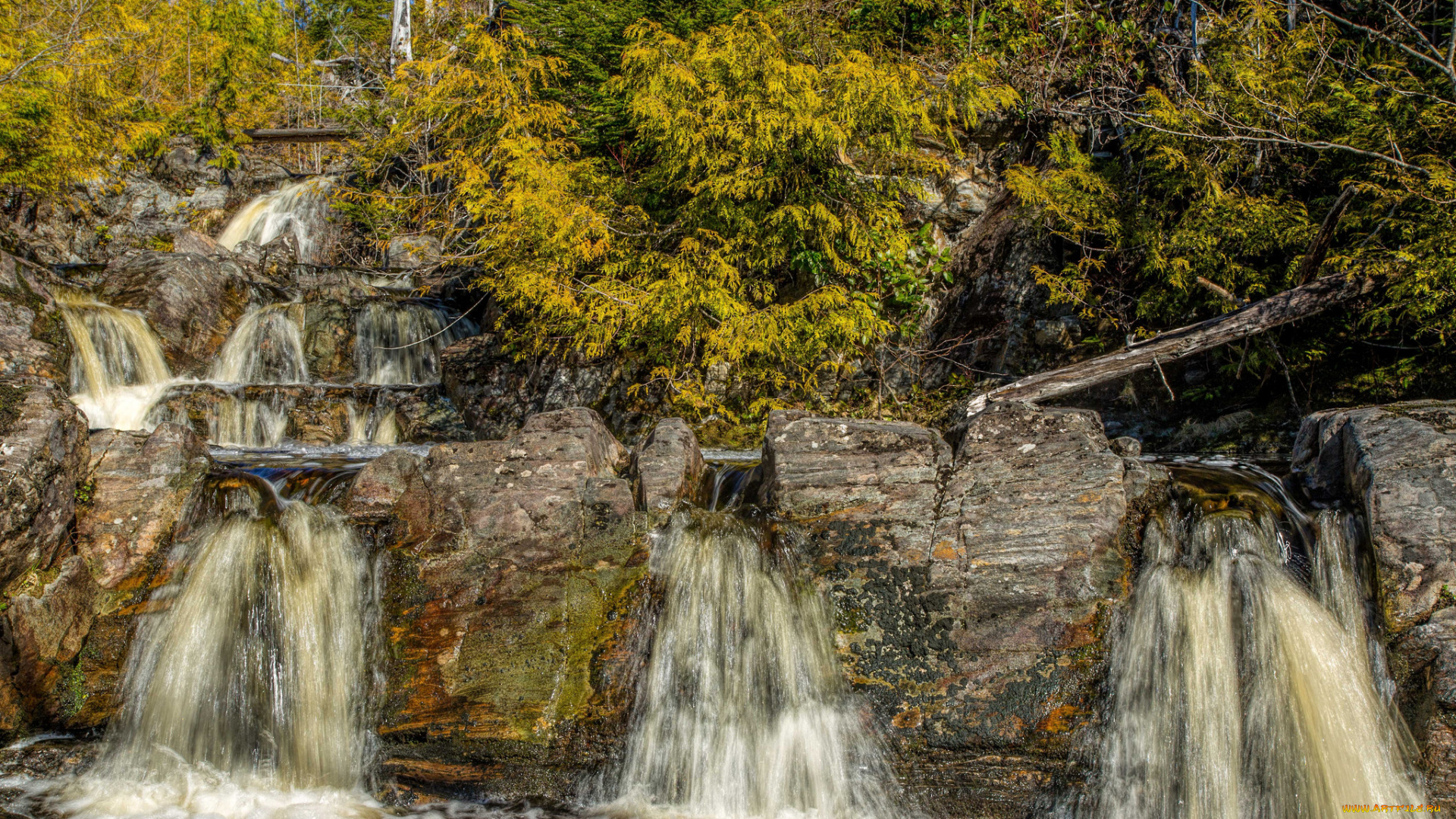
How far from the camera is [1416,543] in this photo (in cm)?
434

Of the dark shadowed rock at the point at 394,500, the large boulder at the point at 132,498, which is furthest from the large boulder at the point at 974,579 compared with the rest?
the large boulder at the point at 132,498

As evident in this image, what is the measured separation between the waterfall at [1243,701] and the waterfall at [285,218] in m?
13.5

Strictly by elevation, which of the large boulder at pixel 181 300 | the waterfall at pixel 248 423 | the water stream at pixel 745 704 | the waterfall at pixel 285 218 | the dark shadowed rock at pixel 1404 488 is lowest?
the water stream at pixel 745 704

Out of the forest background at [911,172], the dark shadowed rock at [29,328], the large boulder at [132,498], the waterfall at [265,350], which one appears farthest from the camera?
the waterfall at [265,350]

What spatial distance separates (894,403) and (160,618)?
665 cm

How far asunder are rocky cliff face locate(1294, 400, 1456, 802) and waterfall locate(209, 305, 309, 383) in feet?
32.9

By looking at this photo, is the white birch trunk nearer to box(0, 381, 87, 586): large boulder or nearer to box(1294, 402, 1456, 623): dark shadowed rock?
box(0, 381, 87, 586): large boulder

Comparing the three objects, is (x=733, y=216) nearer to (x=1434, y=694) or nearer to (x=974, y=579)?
(x=974, y=579)

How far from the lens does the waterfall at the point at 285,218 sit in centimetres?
1366

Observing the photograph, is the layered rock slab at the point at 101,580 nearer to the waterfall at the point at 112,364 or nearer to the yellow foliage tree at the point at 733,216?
the waterfall at the point at 112,364

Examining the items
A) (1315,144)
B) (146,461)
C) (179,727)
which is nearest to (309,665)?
(179,727)

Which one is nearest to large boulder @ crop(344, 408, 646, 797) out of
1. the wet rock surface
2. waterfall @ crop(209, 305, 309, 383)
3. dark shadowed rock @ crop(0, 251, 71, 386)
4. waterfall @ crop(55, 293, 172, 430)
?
the wet rock surface

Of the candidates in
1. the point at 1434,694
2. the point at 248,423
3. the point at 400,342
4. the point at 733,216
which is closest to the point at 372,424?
the point at 248,423

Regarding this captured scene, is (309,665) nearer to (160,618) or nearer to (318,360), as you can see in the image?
(160,618)
